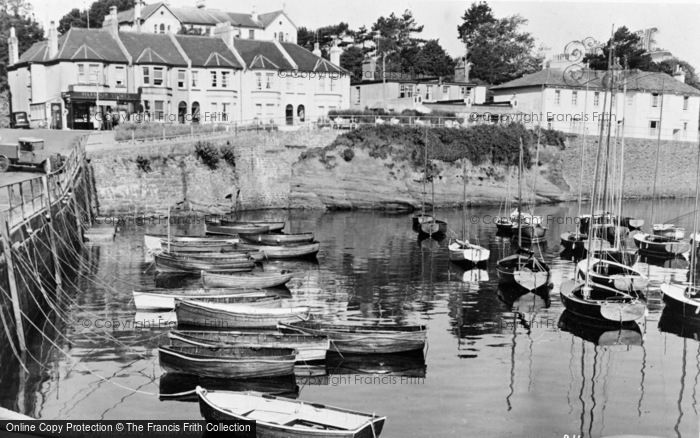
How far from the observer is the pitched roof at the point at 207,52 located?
8119 centimetres

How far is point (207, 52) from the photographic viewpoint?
83062 millimetres

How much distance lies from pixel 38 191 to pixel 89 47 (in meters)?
38.7

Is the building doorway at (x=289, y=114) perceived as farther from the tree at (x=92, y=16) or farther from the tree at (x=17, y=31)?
the tree at (x=92, y=16)

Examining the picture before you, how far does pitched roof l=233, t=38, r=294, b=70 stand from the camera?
274 feet

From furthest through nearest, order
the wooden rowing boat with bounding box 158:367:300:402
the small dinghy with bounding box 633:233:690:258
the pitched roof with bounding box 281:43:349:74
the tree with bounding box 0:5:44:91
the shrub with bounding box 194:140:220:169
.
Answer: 1. the tree with bounding box 0:5:44:91
2. the pitched roof with bounding box 281:43:349:74
3. the shrub with bounding box 194:140:220:169
4. the small dinghy with bounding box 633:233:690:258
5. the wooden rowing boat with bounding box 158:367:300:402

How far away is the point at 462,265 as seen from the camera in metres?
48.8

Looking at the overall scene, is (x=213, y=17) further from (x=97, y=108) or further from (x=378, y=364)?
(x=378, y=364)

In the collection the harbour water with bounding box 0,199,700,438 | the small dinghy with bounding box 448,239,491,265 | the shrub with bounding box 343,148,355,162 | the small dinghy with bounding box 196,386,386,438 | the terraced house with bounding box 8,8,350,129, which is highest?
the terraced house with bounding box 8,8,350,129

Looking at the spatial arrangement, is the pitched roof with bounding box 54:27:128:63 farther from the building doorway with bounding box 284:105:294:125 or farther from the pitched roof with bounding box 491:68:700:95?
the pitched roof with bounding box 491:68:700:95

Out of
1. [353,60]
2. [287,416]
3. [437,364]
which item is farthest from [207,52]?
[287,416]

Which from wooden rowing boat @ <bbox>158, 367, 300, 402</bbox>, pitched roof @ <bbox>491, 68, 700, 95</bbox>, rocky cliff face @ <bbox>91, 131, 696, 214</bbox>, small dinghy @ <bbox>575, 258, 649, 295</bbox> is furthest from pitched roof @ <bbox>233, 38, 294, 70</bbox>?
wooden rowing boat @ <bbox>158, 367, 300, 402</bbox>

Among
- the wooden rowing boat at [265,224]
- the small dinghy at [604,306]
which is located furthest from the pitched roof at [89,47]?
the small dinghy at [604,306]

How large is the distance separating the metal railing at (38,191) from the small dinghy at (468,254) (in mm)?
23903

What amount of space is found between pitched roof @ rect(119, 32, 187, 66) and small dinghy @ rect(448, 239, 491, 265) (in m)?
42.9
